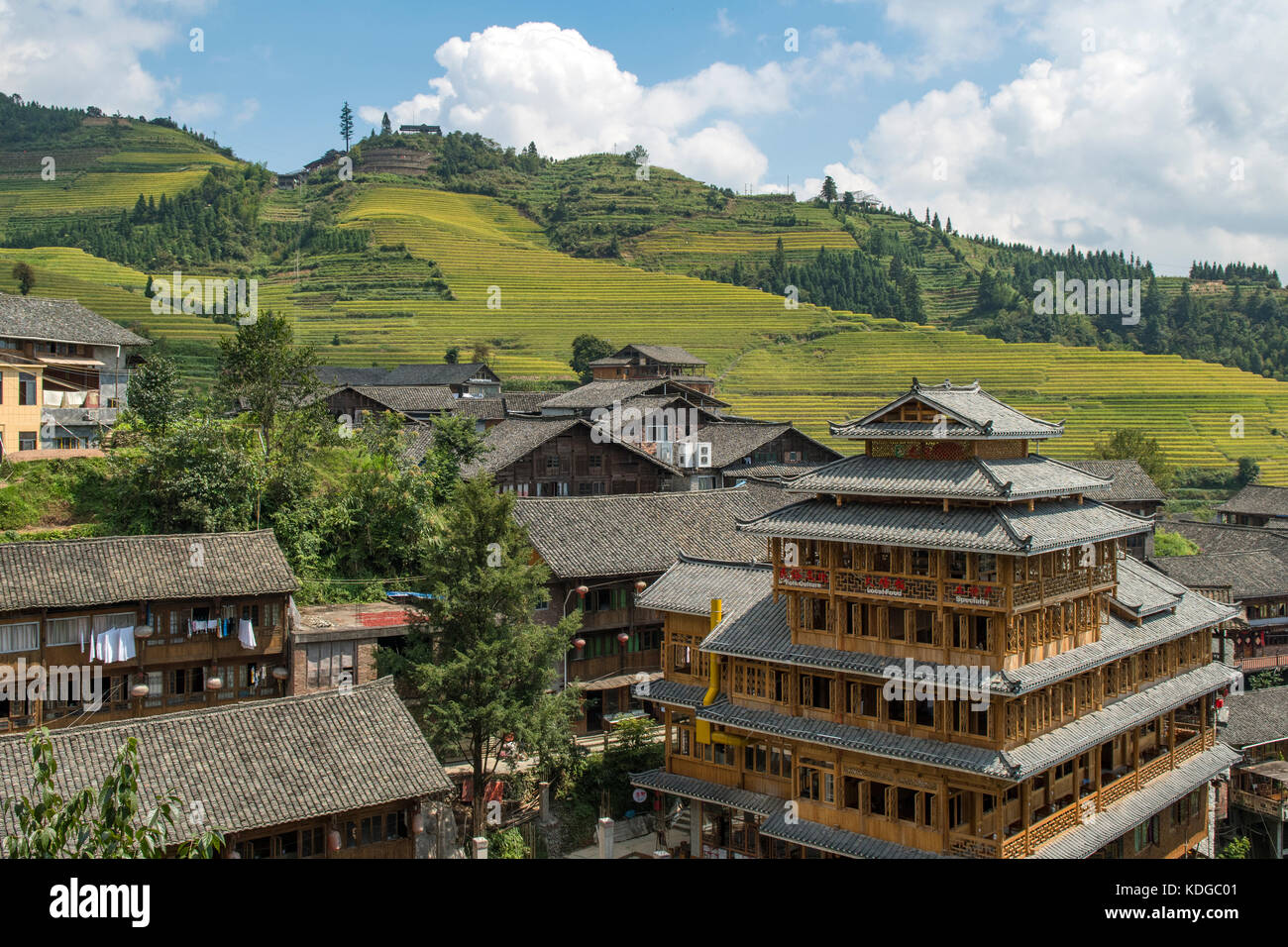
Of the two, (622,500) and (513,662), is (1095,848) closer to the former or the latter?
(513,662)

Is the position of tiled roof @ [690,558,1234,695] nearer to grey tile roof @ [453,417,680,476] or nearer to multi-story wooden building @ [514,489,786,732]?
multi-story wooden building @ [514,489,786,732]

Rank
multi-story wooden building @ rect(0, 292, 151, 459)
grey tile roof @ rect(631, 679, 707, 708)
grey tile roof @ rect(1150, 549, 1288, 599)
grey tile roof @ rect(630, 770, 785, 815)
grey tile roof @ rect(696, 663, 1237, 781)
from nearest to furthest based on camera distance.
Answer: grey tile roof @ rect(696, 663, 1237, 781) < grey tile roof @ rect(630, 770, 785, 815) < grey tile roof @ rect(631, 679, 707, 708) < multi-story wooden building @ rect(0, 292, 151, 459) < grey tile roof @ rect(1150, 549, 1288, 599)

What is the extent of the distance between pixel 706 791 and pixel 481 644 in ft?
22.7

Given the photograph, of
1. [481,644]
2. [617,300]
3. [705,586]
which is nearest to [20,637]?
[481,644]

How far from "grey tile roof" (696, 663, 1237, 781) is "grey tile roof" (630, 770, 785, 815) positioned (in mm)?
1876

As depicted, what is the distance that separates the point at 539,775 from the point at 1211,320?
128 m

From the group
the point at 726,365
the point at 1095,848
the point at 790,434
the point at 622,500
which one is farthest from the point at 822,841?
the point at 726,365

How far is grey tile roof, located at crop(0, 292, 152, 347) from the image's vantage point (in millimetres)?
42938

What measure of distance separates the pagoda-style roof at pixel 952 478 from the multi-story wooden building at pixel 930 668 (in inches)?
2.6

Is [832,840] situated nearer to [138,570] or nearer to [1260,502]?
[138,570]

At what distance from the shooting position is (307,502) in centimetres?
3666

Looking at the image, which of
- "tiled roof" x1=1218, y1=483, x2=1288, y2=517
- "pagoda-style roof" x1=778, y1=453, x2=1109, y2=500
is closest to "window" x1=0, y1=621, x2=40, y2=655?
"pagoda-style roof" x1=778, y1=453, x2=1109, y2=500

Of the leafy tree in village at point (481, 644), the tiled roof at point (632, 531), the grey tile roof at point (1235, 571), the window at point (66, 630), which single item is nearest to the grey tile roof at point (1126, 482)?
the grey tile roof at point (1235, 571)

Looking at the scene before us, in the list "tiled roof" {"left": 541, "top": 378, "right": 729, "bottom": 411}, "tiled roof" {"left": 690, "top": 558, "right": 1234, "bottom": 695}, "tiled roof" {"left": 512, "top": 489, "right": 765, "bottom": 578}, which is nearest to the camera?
"tiled roof" {"left": 690, "top": 558, "right": 1234, "bottom": 695}
